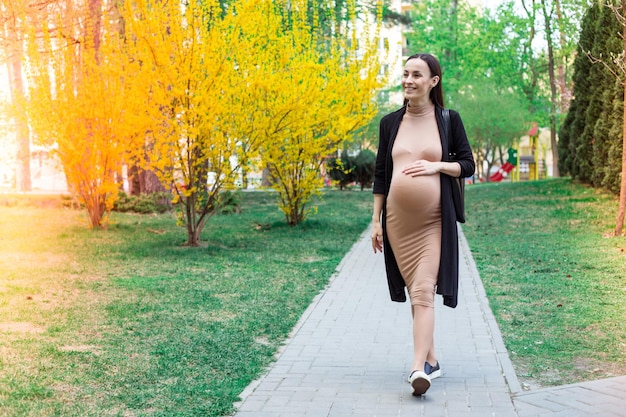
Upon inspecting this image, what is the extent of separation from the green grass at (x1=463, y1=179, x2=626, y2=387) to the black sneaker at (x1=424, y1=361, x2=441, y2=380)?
0.58 meters

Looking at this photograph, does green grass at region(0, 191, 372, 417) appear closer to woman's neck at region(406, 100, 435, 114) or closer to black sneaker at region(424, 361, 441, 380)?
black sneaker at region(424, 361, 441, 380)

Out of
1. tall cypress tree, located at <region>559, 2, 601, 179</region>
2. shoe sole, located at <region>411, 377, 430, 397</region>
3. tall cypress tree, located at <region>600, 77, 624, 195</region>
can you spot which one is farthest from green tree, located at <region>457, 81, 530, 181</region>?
shoe sole, located at <region>411, 377, 430, 397</region>

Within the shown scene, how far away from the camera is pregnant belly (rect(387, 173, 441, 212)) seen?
528cm

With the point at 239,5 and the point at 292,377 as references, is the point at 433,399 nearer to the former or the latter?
the point at 292,377

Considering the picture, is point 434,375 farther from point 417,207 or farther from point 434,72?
point 434,72

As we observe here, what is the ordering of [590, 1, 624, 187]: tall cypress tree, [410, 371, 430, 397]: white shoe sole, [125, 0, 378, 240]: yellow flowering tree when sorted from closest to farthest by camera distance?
1. [410, 371, 430, 397]: white shoe sole
2. [125, 0, 378, 240]: yellow flowering tree
3. [590, 1, 624, 187]: tall cypress tree

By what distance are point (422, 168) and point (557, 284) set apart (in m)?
4.99

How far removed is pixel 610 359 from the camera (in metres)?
6.22

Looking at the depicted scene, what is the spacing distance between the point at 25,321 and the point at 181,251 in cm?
541

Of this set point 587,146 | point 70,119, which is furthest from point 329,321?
point 587,146

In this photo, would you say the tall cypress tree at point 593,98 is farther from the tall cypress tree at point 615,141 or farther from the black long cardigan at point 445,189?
the black long cardigan at point 445,189

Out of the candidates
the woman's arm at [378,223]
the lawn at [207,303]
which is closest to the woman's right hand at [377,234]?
the woman's arm at [378,223]

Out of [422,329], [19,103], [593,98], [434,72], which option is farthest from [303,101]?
[593,98]

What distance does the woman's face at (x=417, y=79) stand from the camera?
5273 millimetres
